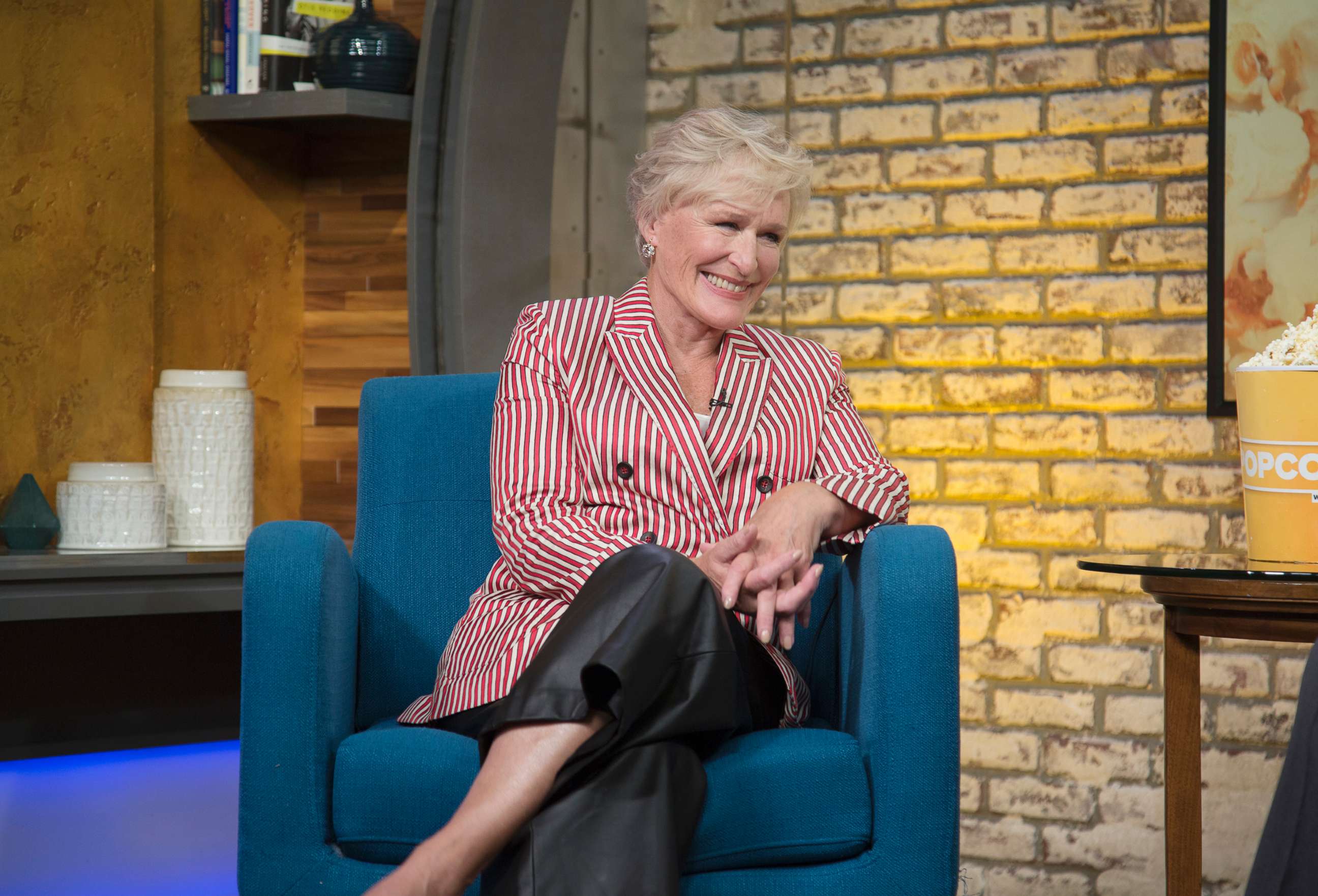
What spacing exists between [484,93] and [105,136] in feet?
2.54

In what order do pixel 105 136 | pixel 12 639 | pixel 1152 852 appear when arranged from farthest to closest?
pixel 1152 852
pixel 105 136
pixel 12 639

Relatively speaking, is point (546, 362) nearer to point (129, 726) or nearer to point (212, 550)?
point (212, 550)

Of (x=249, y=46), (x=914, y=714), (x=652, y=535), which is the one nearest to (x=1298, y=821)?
(x=914, y=714)

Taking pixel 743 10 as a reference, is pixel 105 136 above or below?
below

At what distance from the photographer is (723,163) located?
199 centimetres

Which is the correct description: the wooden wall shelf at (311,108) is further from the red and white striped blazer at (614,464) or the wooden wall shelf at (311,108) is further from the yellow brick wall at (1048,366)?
the yellow brick wall at (1048,366)

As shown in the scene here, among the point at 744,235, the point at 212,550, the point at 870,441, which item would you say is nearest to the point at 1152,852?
the point at 870,441

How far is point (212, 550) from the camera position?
2.63 m

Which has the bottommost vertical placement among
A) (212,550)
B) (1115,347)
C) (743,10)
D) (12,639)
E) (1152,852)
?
(1152,852)

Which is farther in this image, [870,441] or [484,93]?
[484,93]

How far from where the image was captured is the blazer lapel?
1.92 m

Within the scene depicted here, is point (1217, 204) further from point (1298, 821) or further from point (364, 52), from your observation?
point (1298, 821)

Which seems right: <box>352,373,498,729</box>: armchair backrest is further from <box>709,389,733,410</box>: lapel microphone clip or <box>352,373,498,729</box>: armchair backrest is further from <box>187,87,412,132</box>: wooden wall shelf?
<box>187,87,412,132</box>: wooden wall shelf

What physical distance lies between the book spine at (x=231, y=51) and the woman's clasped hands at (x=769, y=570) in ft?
5.36
